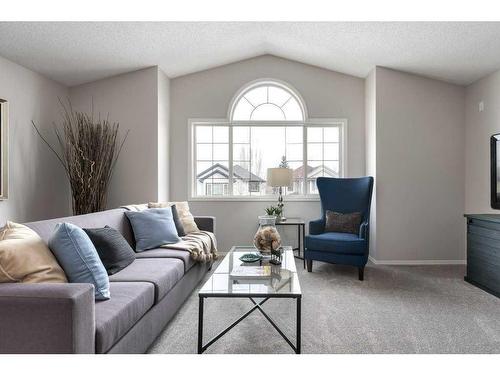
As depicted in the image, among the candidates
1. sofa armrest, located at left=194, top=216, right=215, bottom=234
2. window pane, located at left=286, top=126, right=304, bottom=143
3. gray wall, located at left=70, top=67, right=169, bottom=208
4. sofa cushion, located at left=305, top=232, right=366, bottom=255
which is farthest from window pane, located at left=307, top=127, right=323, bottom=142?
gray wall, located at left=70, top=67, right=169, bottom=208

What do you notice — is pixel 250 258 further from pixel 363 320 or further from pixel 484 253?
pixel 484 253

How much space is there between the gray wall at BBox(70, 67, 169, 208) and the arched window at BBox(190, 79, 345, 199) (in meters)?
0.69

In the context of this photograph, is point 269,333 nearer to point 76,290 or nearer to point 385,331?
point 385,331

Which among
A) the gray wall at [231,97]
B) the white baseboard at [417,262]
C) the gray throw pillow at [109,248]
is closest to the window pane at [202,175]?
the gray wall at [231,97]

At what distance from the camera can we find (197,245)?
349cm

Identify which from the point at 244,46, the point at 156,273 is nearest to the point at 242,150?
the point at 244,46

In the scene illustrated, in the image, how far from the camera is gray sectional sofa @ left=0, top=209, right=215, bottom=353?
141cm

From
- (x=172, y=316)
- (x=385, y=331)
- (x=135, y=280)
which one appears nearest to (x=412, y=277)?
(x=385, y=331)

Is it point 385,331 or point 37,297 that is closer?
point 37,297

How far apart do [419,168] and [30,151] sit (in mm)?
4708

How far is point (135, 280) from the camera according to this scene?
2.32 meters

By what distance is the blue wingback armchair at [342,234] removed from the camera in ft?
12.8

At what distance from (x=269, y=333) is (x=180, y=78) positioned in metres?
3.95
